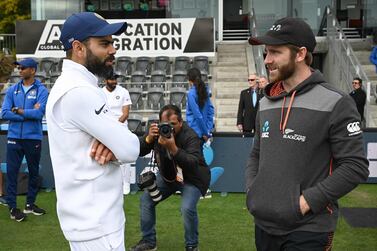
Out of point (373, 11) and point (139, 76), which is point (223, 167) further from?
point (373, 11)

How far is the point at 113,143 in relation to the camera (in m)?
2.75

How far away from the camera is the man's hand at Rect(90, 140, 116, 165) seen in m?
2.75

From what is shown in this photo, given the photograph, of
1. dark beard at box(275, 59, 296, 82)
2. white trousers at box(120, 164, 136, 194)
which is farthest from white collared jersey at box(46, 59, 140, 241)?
white trousers at box(120, 164, 136, 194)

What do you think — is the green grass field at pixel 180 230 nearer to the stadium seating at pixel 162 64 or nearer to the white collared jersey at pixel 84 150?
the white collared jersey at pixel 84 150

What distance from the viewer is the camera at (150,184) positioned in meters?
5.61

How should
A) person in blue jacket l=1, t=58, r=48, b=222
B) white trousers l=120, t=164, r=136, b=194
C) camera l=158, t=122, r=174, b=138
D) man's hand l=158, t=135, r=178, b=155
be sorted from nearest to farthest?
camera l=158, t=122, r=174, b=138, man's hand l=158, t=135, r=178, b=155, person in blue jacket l=1, t=58, r=48, b=222, white trousers l=120, t=164, r=136, b=194

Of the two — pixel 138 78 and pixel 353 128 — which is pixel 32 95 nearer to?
pixel 353 128

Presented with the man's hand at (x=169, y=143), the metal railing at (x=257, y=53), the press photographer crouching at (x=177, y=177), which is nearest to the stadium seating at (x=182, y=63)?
the metal railing at (x=257, y=53)

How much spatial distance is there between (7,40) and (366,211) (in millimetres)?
21194

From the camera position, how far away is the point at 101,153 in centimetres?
275

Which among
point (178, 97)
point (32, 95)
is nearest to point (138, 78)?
point (178, 97)

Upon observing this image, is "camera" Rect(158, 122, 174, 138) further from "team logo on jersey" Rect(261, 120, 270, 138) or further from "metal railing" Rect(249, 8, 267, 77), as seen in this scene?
"metal railing" Rect(249, 8, 267, 77)

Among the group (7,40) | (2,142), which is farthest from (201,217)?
(7,40)

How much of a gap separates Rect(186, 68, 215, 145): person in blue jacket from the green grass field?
1.04 meters
